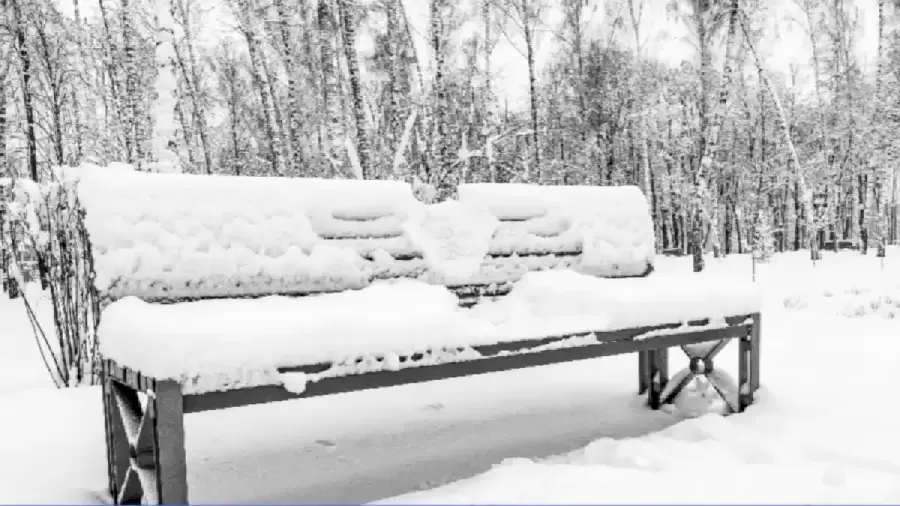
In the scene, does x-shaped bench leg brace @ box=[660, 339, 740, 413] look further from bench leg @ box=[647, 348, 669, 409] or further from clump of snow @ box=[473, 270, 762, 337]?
clump of snow @ box=[473, 270, 762, 337]

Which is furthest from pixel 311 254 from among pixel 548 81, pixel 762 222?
pixel 548 81

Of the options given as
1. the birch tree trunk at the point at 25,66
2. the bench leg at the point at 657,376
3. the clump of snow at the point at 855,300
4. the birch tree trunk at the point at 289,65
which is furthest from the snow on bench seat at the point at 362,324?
the birch tree trunk at the point at 25,66

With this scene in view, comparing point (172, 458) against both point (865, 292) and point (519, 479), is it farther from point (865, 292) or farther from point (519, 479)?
point (865, 292)

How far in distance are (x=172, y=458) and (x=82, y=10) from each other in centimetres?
1755

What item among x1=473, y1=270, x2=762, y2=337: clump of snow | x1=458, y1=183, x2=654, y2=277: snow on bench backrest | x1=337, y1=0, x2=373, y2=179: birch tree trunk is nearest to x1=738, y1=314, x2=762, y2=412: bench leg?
x1=473, y1=270, x2=762, y2=337: clump of snow

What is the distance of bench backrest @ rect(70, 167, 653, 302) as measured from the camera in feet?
7.62

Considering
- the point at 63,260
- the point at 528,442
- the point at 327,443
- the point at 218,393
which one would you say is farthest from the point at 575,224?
the point at 63,260

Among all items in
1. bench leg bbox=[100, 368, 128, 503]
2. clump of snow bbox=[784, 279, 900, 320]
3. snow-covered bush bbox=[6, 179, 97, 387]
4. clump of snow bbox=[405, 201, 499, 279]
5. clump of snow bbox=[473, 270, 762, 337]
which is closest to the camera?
bench leg bbox=[100, 368, 128, 503]

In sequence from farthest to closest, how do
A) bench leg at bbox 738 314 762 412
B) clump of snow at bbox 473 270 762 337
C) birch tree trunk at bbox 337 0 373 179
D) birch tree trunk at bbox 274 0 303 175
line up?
birch tree trunk at bbox 274 0 303 175 < birch tree trunk at bbox 337 0 373 179 < bench leg at bbox 738 314 762 412 < clump of snow at bbox 473 270 762 337

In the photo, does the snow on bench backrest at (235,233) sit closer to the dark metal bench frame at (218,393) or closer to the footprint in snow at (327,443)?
the dark metal bench frame at (218,393)

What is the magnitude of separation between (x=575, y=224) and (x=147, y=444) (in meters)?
2.38

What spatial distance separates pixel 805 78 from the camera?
21688 mm

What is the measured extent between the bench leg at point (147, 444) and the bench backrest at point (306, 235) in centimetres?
41

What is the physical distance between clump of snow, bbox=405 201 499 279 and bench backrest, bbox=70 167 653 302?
0.08 ft
